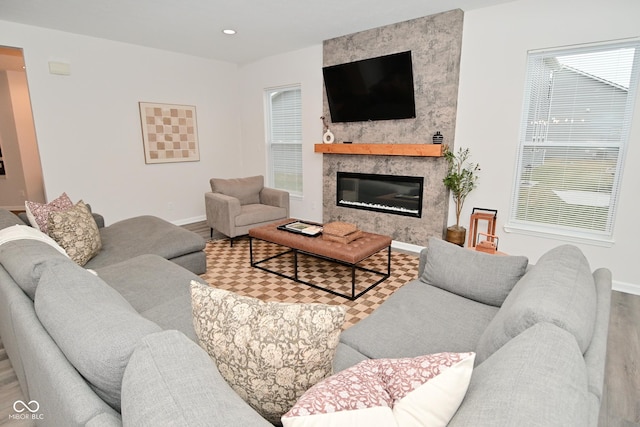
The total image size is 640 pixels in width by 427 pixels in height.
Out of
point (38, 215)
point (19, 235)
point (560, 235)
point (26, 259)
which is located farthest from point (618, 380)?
point (38, 215)

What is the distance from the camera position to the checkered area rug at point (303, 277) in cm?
284

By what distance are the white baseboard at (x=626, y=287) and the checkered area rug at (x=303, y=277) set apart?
173 cm

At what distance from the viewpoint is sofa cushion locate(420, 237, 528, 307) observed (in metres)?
1.81

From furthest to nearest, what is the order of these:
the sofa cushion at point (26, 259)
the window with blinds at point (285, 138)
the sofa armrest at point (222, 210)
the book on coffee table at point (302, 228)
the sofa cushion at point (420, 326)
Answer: the window with blinds at point (285, 138) < the sofa armrest at point (222, 210) < the book on coffee table at point (302, 228) < the sofa cushion at point (420, 326) < the sofa cushion at point (26, 259)

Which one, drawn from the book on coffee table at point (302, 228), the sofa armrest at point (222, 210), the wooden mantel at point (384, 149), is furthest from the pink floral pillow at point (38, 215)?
the wooden mantel at point (384, 149)

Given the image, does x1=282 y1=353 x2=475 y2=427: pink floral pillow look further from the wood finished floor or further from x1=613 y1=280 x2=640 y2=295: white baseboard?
x1=613 y1=280 x2=640 y2=295: white baseboard

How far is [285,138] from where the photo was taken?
18.6 feet

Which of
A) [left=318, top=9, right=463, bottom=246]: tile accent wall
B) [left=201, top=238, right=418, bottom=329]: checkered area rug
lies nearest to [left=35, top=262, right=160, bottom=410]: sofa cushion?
[left=201, top=238, right=418, bottom=329]: checkered area rug

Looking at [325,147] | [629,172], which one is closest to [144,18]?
[325,147]

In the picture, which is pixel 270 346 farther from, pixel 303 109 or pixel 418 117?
pixel 303 109

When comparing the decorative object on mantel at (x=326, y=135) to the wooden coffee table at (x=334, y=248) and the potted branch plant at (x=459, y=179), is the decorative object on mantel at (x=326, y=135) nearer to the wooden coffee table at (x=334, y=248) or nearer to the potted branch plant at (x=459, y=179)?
the potted branch plant at (x=459, y=179)

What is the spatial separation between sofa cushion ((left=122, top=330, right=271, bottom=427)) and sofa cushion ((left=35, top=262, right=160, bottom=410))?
8 cm

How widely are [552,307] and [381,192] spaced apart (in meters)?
3.40

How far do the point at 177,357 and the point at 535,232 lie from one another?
363cm
